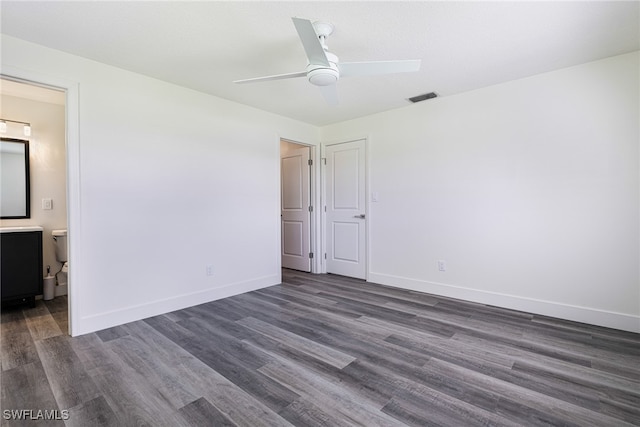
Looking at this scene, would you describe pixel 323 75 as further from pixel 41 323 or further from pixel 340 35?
pixel 41 323

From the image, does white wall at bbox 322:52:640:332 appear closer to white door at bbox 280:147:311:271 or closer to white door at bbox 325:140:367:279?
white door at bbox 325:140:367:279

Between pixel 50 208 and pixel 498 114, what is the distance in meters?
5.33

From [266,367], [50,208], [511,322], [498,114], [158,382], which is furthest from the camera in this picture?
[50,208]

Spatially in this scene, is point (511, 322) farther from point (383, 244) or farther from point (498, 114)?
point (498, 114)

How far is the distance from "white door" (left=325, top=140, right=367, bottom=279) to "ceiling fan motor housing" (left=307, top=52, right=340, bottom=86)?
2287 mm

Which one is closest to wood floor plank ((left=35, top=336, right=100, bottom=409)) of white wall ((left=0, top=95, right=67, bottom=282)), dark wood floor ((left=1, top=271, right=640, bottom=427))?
dark wood floor ((left=1, top=271, right=640, bottom=427))

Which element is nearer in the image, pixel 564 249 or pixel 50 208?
pixel 564 249

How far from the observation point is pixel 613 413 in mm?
1551

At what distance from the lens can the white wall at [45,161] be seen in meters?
3.42

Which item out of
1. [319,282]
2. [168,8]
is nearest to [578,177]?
[319,282]

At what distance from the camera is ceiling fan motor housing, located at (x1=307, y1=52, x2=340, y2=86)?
2.05 m

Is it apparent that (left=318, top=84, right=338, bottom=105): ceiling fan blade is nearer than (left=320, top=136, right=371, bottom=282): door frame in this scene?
Yes

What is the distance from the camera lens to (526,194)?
300 centimetres

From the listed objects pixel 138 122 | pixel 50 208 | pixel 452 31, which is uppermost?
pixel 452 31
